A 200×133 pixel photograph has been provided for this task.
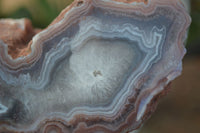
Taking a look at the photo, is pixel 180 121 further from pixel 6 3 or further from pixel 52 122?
pixel 6 3

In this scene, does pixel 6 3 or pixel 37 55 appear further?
pixel 6 3

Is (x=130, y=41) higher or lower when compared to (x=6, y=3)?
higher

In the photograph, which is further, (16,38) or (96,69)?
(16,38)

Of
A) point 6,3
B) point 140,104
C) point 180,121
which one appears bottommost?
point 180,121

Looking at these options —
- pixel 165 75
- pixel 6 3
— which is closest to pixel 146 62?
pixel 165 75
